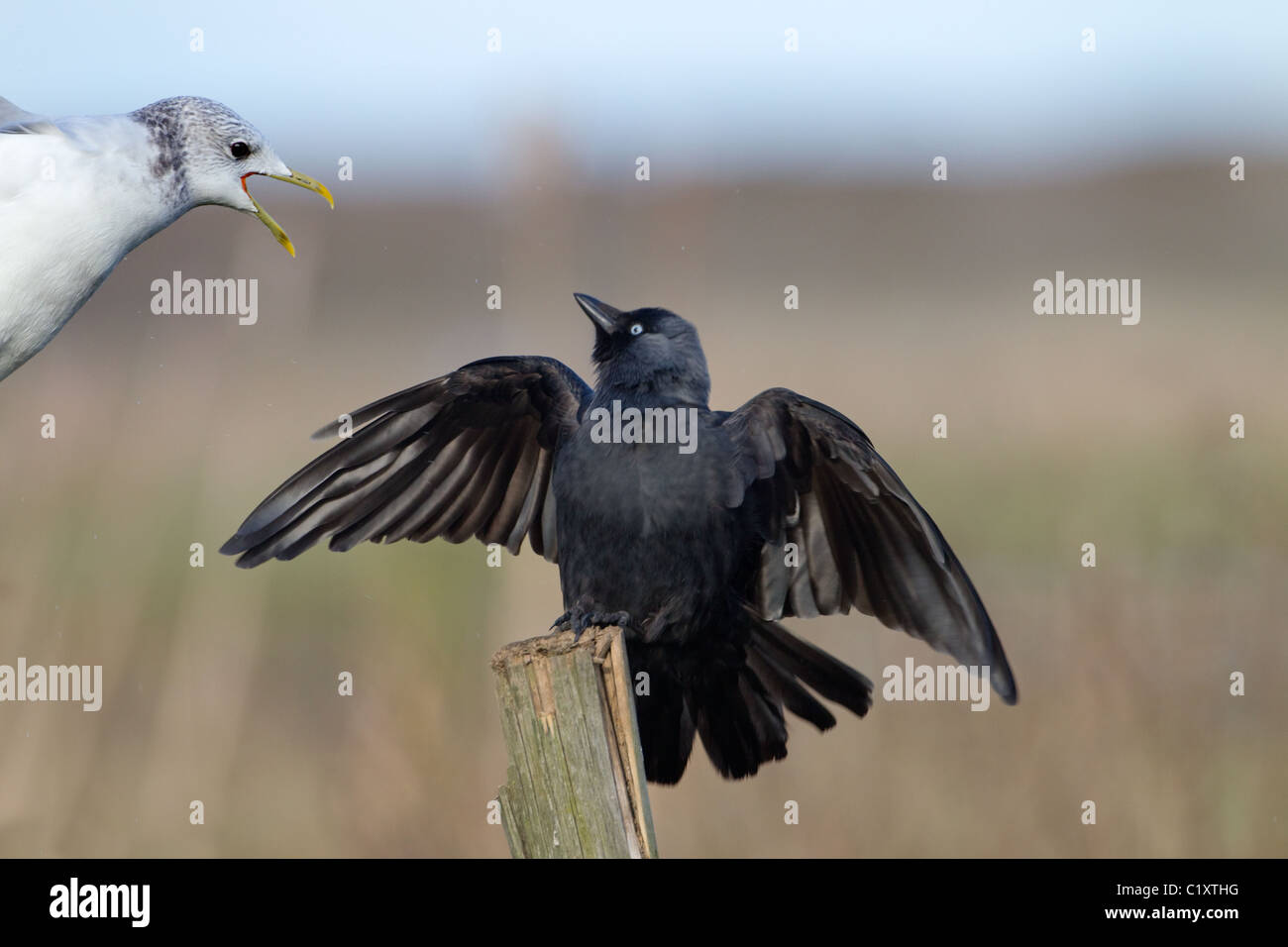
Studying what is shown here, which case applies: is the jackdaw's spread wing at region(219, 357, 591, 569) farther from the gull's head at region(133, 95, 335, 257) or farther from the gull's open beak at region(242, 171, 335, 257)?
the gull's head at region(133, 95, 335, 257)

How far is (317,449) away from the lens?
29.1 feet

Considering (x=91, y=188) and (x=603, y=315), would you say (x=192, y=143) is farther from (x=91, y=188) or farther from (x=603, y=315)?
(x=603, y=315)

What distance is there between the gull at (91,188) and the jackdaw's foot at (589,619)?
1.60 metres

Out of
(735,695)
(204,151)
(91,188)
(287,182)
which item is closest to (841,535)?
(735,695)

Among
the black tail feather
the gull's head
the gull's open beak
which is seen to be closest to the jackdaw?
the black tail feather

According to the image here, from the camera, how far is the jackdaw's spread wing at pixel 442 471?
4418 mm

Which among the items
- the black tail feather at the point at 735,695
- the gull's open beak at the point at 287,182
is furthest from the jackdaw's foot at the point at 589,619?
the gull's open beak at the point at 287,182

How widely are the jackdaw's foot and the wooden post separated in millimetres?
744

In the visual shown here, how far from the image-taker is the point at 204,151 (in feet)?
13.2

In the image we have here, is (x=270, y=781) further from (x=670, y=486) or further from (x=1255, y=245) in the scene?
(x=1255, y=245)

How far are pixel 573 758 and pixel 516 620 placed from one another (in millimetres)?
3686

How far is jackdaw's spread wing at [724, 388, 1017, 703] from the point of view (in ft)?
13.9

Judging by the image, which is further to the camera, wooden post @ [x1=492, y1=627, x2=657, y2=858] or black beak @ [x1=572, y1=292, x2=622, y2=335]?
black beak @ [x1=572, y1=292, x2=622, y2=335]

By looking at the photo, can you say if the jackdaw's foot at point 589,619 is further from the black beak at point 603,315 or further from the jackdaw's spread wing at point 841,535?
the black beak at point 603,315
